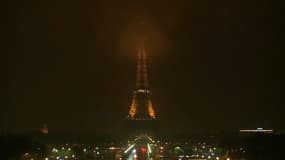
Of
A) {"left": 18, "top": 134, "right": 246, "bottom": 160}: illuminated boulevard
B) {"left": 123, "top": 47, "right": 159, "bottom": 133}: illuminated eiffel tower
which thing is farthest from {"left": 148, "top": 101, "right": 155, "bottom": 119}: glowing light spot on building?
{"left": 18, "top": 134, "right": 246, "bottom": 160}: illuminated boulevard

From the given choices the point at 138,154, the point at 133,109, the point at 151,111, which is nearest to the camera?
the point at 138,154

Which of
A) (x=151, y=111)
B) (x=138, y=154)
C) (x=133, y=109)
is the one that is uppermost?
(x=133, y=109)

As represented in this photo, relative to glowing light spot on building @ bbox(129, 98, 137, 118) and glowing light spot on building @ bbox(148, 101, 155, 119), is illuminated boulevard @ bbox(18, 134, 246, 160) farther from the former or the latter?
glowing light spot on building @ bbox(148, 101, 155, 119)

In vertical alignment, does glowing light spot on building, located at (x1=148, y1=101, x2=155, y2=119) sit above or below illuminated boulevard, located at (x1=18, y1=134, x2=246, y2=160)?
above

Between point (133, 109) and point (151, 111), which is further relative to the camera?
point (133, 109)

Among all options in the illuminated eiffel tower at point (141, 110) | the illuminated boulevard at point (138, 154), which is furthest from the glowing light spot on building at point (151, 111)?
the illuminated boulevard at point (138, 154)

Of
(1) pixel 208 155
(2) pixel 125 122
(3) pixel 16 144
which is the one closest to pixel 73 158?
(3) pixel 16 144

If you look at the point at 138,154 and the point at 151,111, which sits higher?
the point at 151,111

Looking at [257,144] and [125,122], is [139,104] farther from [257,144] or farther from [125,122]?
[257,144]

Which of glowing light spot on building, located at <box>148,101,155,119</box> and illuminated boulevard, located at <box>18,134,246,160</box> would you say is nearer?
illuminated boulevard, located at <box>18,134,246,160</box>

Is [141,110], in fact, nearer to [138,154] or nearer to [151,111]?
[151,111]

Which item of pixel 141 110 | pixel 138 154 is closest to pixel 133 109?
pixel 141 110

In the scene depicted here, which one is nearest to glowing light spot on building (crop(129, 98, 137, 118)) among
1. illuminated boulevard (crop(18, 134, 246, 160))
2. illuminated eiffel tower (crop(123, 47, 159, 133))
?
illuminated eiffel tower (crop(123, 47, 159, 133))

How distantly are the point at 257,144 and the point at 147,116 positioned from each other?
41316mm
